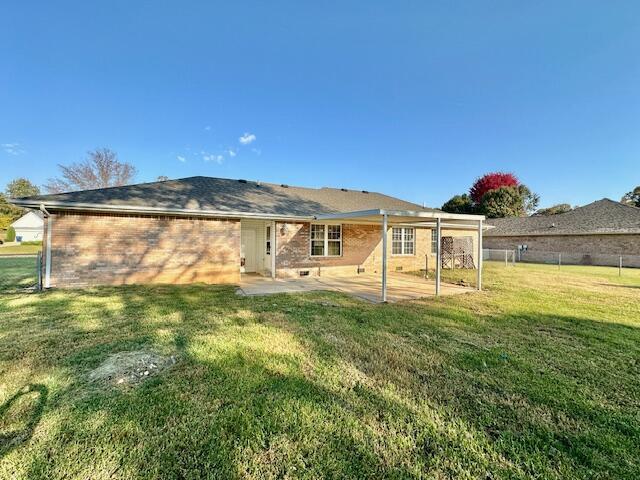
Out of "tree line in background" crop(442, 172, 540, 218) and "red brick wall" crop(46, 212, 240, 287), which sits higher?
"tree line in background" crop(442, 172, 540, 218)

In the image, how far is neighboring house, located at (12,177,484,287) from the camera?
8641 mm

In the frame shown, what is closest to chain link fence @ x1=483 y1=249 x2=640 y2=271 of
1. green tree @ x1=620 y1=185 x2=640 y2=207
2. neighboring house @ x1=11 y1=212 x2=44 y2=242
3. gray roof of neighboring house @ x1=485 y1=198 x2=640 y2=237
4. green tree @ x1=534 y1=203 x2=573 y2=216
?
gray roof of neighboring house @ x1=485 y1=198 x2=640 y2=237

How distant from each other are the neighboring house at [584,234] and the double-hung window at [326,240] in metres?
20.2

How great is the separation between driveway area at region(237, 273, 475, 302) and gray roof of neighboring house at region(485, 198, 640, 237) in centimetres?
1767

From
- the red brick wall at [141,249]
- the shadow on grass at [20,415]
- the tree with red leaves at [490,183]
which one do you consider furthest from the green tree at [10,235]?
the tree with red leaves at [490,183]

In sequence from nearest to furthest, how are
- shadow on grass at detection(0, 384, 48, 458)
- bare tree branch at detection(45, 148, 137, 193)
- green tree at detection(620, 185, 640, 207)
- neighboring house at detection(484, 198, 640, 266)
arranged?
shadow on grass at detection(0, 384, 48, 458), neighboring house at detection(484, 198, 640, 266), bare tree branch at detection(45, 148, 137, 193), green tree at detection(620, 185, 640, 207)

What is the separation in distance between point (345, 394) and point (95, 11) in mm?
14687

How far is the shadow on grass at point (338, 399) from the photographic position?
7.09 ft

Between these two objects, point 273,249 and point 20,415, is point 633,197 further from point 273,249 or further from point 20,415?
point 20,415

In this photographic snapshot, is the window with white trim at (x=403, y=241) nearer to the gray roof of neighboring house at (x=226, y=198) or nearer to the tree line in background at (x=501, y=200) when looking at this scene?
the gray roof of neighboring house at (x=226, y=198)

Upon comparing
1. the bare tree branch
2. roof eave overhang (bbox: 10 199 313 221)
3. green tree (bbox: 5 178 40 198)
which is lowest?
roof eave overhang (bbox: 10 199 313 221)

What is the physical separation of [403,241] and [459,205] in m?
28.8

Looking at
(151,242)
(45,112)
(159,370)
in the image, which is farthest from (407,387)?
(45,112)

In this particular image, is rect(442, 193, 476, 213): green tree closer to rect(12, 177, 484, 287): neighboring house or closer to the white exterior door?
rect(12, 177, 484, 287): neighboring house
